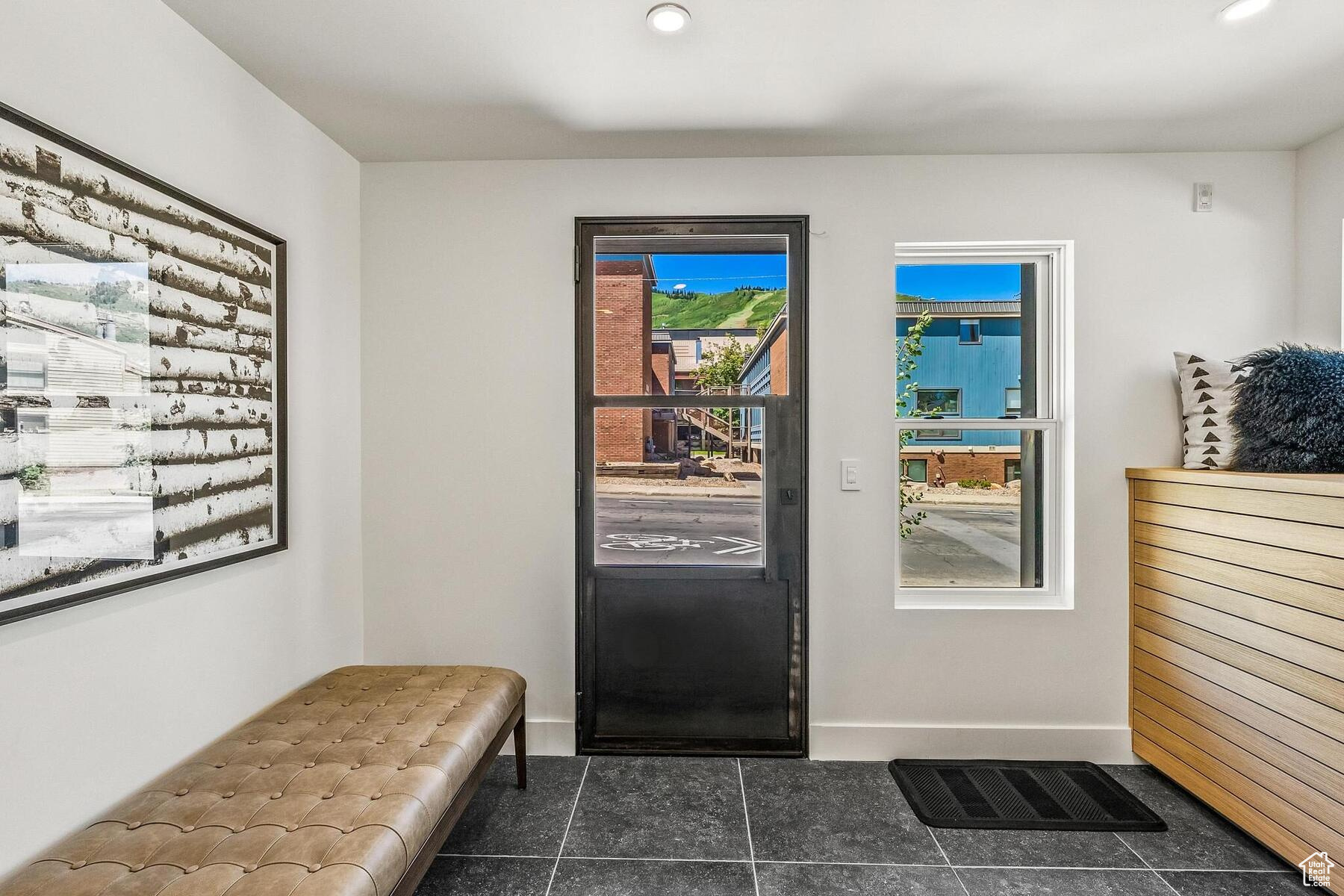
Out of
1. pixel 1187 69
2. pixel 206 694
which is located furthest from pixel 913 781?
pixel 1187 69

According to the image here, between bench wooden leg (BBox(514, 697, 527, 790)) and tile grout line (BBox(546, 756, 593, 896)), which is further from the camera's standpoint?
bench wooden leg (BBox(514, 697, 527, 790))

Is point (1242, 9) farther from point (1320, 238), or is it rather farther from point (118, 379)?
point (118, 379)

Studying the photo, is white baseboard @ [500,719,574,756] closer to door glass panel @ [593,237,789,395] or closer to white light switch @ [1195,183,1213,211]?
door glass panel @ [593,237,789,395]

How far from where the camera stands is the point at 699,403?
2.67 metres

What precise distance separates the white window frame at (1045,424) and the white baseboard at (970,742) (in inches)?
19.2

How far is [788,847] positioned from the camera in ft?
6.76

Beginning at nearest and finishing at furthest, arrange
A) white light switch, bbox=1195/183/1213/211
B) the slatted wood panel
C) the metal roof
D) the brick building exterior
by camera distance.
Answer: the slatted wood panel → white light switch, bbox=1195/183/1213/211 → the brick building exterior → the metal roof

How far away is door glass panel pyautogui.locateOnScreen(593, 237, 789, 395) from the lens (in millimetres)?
2662

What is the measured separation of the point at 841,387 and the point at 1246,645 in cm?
153

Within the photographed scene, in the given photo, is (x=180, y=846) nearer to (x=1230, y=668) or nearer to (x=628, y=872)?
(x=628, y=872)

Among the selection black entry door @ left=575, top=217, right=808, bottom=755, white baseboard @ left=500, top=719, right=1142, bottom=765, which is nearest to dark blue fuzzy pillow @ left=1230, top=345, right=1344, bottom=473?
white baseboard @ left=500, top=719, right=1142, bottom=765

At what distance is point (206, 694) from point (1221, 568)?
124 inches

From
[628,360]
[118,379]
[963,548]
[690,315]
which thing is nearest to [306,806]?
[118,379]

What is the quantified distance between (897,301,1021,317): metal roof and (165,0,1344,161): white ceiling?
0.60m
